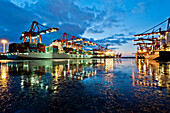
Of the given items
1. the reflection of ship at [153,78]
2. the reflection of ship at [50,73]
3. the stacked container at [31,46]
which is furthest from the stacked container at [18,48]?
the reflection of ship at [153,78]

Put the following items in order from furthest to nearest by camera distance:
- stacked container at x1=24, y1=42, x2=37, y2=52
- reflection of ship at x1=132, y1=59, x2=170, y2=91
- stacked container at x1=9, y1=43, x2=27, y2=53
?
1. stacked container at x1=24, y1=42, x2=37, y2=52
2. stacked container at x1=9, y1=43, x2=27, y2=53
3. reflection of ship at x1=132, y1=59, x2=170, y2=91

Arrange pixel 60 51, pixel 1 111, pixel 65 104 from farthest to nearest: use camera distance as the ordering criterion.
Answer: pixel 60 51 < pixel 65 104 < pixel 1 111

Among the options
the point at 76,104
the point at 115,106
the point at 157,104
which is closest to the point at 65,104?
the point at 76,104

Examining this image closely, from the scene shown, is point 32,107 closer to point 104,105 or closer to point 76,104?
point 76,104

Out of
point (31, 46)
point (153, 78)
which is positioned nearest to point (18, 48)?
point (31, 46)

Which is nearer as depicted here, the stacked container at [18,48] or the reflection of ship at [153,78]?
the reflection of ship at [153,78]

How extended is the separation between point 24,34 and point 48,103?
5569 cm

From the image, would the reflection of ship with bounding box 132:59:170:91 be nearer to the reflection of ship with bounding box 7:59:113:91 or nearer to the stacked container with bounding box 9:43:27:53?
the reflection of ship with bounding box 7:59:113:91

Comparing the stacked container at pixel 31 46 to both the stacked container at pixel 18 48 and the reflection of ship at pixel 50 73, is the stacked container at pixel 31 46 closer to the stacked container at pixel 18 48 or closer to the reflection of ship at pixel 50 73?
the stacked container at pixel 18 48

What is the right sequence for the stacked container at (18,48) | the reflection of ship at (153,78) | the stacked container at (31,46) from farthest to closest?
1. the stacked container at (31,46)
2. the stacked container at (18,48)
3. the reflection of ship at (153,78)

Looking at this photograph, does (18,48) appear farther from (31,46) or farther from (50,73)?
(50,73)

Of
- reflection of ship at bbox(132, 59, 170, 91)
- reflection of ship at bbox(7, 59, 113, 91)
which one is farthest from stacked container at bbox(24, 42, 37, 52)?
reflection of ship at bbox(132, 59, 170, 91)

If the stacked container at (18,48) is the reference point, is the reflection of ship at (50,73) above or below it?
below

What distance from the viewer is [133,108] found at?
218 centimetres
